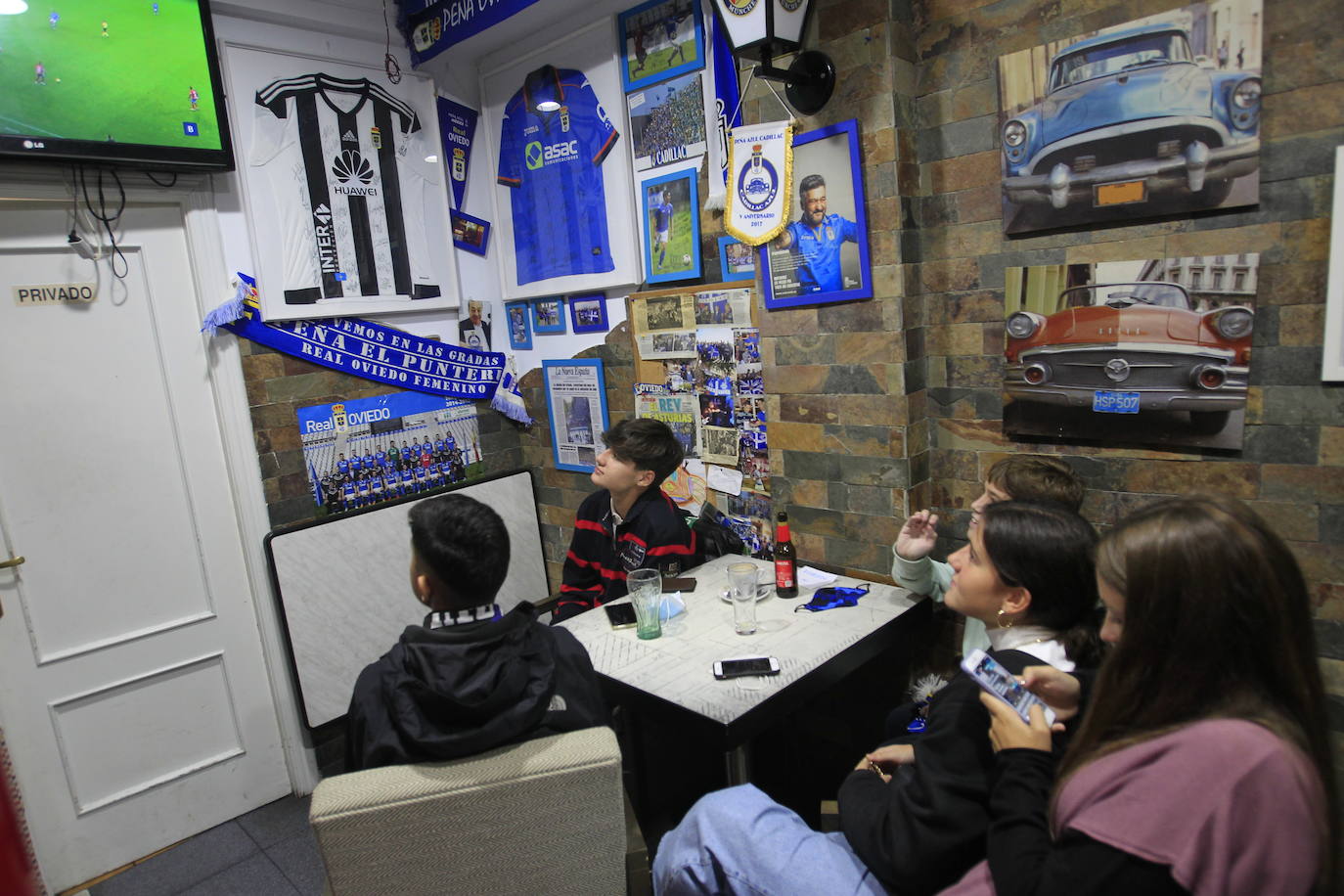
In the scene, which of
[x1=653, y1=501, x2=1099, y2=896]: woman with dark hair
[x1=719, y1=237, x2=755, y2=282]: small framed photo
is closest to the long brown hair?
[x1=653, y1=501, x2=1099, y2=896]: woman with dark hair

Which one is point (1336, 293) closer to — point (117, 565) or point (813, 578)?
point (813, 578)

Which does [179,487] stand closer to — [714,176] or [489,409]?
[489,409]

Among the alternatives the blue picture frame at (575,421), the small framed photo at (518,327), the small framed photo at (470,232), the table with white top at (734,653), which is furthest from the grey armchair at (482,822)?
the small framed photo at (470,232)

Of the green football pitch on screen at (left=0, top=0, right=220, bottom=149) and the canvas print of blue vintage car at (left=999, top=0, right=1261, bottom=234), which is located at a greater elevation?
the green football pitch on screen at (left=0, top=0, right=220, bottom=149)

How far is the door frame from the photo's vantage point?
2689 mm

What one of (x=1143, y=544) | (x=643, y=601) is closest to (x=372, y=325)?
(x=643, y=601)

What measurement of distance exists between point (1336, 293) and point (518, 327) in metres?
2.87

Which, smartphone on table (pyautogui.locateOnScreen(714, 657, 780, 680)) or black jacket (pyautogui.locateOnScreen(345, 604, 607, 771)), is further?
smartphone on table (pyautogui.locateOnScreen(714, 657, 780, 680))

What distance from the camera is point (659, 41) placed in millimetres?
2756

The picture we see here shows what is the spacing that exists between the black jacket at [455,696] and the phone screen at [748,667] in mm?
448

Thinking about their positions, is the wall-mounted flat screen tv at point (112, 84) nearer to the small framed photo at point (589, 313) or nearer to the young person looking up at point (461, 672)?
the small framed photo at point (589, 313)

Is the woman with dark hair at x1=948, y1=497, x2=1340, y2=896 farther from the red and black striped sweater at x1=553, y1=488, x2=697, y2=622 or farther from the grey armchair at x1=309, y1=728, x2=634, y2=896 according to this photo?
the red and black striped sweater at x1=553, y1=488, x2=697, y2=622

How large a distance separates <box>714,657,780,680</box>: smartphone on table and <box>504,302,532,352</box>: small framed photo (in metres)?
2.11

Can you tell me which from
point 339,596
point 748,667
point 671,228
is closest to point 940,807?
point 748,667
